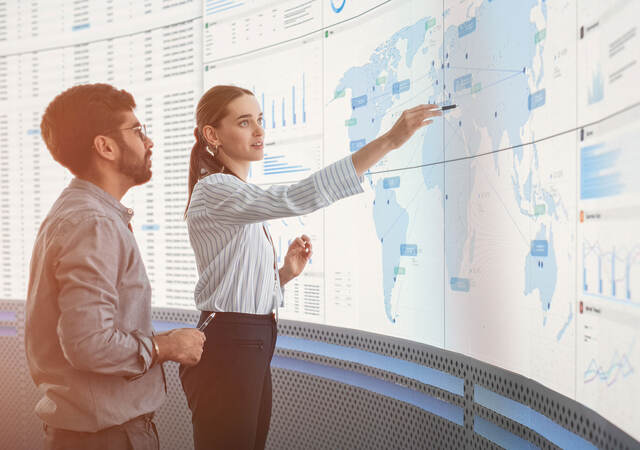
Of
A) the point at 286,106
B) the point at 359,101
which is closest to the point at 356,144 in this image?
the point at 359,101

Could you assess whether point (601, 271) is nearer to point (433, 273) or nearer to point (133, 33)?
point (433, 273)

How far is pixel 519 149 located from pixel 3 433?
301cm

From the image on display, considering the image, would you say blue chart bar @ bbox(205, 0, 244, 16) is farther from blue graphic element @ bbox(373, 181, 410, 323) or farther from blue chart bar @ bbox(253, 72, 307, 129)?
blue graphic element @ bbox(373, 181, 410, 323)

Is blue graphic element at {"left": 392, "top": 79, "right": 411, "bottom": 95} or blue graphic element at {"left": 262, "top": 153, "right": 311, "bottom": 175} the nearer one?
blue graphic element at {"left": 392, "top": 79, "right": 411, "bottom": 95}

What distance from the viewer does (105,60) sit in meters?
2.71

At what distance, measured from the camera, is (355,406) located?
201cm

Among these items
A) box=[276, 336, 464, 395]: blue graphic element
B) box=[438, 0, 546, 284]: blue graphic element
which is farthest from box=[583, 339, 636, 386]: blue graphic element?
box=[276, 336, 464, 395]: blue graphic element

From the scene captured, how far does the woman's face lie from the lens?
1.59m

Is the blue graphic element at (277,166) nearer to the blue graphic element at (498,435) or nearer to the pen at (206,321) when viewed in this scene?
the pen at (206,321)

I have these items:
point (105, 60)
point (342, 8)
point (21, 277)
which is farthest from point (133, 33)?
point (21, 277)

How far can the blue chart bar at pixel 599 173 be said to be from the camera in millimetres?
1011

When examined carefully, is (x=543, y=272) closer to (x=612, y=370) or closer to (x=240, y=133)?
(x=612, y=370)

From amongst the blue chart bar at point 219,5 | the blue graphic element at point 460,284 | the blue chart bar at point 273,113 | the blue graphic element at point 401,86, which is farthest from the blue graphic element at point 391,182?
the blue chart bar at point 219,5

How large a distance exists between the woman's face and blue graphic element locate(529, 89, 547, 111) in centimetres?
76
